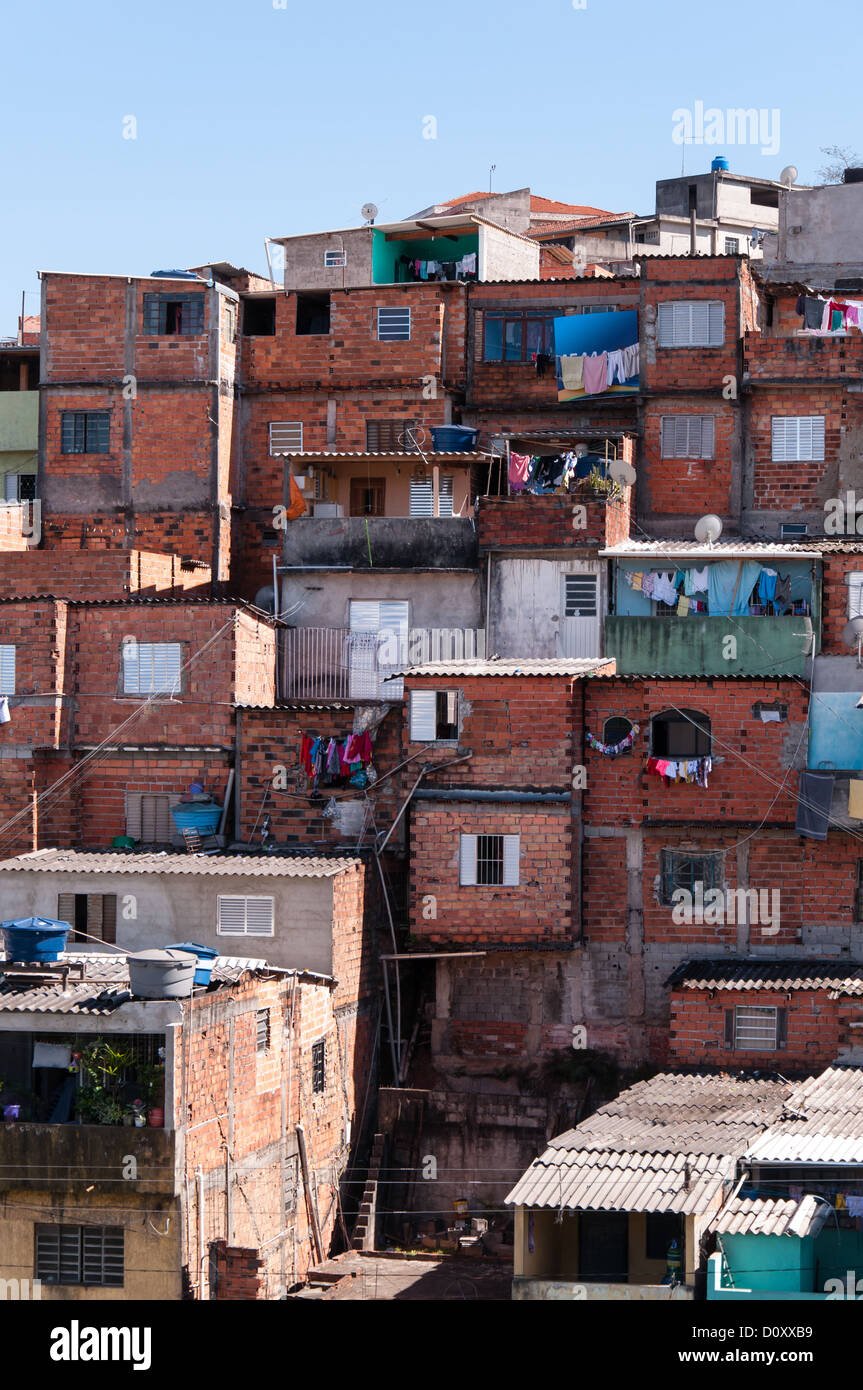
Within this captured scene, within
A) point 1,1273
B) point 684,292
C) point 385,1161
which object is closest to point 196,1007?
point 1,1273

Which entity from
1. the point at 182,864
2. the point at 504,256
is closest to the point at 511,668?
the point at 182,864

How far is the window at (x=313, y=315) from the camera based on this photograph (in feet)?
139

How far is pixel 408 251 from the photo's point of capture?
148ft

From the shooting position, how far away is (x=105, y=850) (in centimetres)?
3394

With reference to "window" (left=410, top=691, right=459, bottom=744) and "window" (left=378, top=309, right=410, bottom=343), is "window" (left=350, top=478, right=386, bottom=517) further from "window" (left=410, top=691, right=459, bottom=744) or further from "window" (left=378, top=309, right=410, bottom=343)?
"window" (left=410, top=691, right=459, bottom=744)

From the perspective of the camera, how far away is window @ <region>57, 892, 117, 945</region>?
32.1m

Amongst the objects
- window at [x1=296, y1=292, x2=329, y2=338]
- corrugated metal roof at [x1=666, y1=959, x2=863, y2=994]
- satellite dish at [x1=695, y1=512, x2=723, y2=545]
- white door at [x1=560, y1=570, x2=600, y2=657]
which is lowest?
corrugated metal roof at [x1=666, y1=959, x2=863, y2=994]

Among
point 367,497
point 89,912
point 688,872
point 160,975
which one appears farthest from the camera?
point 367,497

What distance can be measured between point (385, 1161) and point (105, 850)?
23.3 feet

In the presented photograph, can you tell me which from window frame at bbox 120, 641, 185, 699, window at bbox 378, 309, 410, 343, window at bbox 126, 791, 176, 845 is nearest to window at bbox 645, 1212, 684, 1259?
window at bbox 126, 791, 176, 845

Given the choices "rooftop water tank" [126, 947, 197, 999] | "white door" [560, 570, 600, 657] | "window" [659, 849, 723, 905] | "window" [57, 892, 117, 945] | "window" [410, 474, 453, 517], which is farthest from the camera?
"window" [410, 474, 453, 517]

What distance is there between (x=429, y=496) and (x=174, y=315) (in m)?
6.44

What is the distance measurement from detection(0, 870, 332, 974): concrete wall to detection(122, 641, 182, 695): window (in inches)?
162

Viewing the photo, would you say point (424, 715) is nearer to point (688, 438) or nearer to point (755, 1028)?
point (755, 1028)
